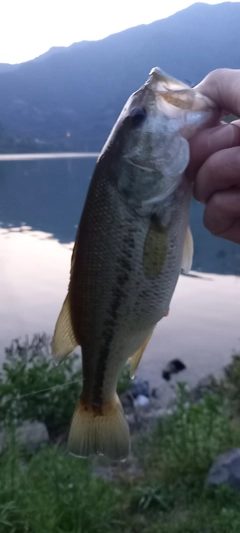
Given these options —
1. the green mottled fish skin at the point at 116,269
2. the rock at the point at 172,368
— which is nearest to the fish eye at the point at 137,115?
the green mottled fish skin at the point at 116,269

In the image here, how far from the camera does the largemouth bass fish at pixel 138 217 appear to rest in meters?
1.73

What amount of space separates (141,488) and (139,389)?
1983mm

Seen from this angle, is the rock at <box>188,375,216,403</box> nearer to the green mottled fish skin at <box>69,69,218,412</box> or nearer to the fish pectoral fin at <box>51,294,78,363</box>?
the fish pectoral fin at <box>51,294,78,363</box>

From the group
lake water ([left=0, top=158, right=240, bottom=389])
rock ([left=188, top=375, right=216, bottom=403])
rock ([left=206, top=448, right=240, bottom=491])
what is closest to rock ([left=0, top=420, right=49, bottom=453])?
rock ([left=206, top=448, right=240, bottom=491])

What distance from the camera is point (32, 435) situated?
5.15 m

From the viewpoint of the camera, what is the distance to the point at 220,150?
1761 millimetres

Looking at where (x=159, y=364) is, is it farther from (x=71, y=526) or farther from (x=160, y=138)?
(x=160, y=138)

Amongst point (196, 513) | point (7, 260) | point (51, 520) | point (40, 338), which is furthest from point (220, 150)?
point (7, 260)

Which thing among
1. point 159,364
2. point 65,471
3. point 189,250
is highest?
point 189,250

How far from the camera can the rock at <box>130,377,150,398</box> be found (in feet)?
20.4

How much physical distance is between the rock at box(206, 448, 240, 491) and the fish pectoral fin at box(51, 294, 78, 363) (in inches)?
103

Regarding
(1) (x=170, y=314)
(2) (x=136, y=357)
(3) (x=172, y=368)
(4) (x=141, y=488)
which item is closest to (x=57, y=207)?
(1) (x=170, y=314)

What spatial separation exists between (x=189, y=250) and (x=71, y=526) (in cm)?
224

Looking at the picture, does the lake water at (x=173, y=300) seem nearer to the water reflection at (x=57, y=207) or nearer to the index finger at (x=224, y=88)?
the water reflection at (x=57, y=207)
